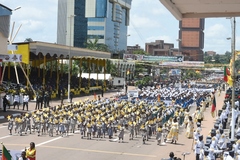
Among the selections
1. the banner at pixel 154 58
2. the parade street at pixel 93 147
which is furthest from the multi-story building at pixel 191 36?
the parade street at pixel 93 147

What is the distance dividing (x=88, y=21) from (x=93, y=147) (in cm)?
10673

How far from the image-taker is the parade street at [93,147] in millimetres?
16859

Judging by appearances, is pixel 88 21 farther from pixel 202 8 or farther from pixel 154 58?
A: pixel 202 8

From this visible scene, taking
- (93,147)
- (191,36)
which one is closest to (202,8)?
(93,147)

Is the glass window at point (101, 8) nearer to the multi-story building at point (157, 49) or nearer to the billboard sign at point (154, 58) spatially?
the multi-story building at point (157, 49)

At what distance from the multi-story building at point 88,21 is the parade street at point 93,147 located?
99478 mm

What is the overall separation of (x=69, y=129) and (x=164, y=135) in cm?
508

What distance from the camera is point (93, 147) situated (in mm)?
18547

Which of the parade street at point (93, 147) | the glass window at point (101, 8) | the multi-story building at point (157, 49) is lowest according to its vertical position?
the parade street at point (93, 147)

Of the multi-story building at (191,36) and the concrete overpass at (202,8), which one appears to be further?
the multi-story building at (191,36)

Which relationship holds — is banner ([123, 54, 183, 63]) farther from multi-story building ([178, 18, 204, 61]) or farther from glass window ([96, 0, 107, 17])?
multi-story building ([178, 18, 204, 61])

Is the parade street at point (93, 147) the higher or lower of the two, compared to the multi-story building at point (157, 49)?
lower

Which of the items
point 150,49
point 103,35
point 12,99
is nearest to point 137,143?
point 12,99

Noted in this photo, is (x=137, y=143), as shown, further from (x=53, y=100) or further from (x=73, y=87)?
(x=73, y=87)
